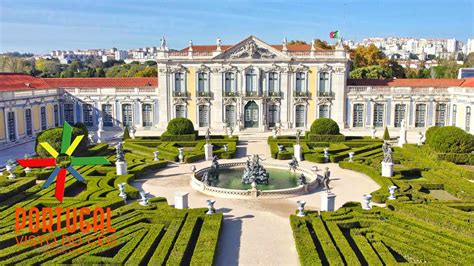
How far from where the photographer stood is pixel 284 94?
134 feet

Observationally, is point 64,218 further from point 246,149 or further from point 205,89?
point 205,89

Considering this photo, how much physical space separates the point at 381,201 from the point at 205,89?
2551cm

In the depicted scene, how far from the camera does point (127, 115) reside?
42.0 m

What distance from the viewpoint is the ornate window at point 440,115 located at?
40000mm

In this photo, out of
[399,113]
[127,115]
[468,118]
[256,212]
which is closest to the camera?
[256,212]

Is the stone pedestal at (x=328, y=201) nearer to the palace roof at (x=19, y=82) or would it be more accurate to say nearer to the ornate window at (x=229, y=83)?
the ornate window at (x=229, y=83)

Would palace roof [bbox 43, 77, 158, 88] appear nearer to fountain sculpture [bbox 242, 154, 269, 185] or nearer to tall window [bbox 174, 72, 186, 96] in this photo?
tall window [bbox 174, 72, 186, 96]

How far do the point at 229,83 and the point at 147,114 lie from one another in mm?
8165

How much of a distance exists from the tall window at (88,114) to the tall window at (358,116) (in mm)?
23866

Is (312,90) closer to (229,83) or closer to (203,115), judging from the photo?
(229,83)

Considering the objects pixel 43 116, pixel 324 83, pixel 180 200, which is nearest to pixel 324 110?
pixel 324 83

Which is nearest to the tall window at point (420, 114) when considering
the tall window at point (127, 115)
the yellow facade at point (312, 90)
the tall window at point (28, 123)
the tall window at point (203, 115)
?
the yellow facade at point (312, 90)

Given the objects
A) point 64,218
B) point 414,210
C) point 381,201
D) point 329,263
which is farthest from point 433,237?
point 64,218

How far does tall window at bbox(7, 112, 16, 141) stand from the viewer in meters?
32.9
